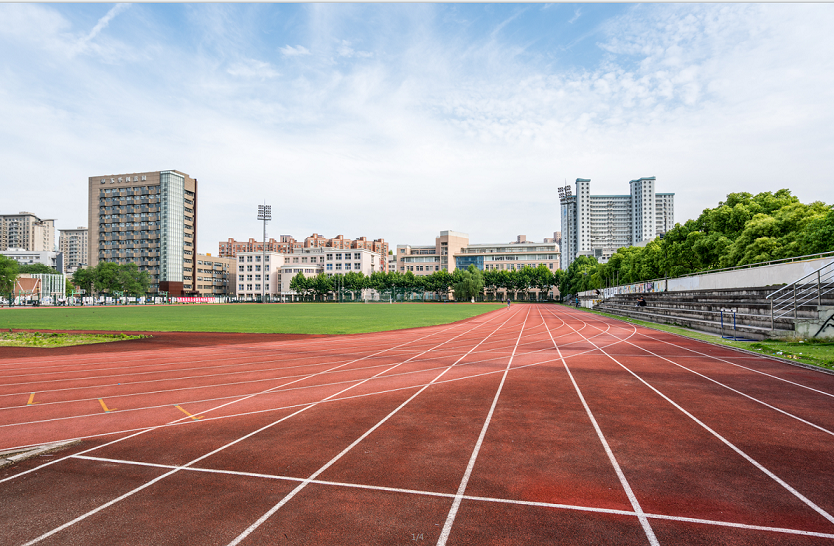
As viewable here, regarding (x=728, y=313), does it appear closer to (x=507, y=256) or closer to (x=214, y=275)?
(x=507, y=256)

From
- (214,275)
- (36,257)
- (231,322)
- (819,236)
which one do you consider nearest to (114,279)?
(214,275)

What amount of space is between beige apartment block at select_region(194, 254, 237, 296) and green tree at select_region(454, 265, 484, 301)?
79.6 meters

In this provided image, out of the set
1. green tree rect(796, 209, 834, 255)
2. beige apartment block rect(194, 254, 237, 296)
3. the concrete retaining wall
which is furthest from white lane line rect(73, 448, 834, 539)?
beige apartment block rect(194, 254, 237, 296)

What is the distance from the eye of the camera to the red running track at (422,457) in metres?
4.02

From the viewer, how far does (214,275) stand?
139 metres

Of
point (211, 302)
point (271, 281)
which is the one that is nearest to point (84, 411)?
point (211, 302)

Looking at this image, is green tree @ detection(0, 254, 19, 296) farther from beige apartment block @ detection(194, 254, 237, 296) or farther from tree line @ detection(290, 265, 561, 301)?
tree line @ detection(290, 265, 561, 301)

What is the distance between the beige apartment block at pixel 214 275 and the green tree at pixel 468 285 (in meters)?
79.6

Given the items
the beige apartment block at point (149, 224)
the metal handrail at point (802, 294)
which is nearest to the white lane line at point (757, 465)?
the metal handrail at point (802, 294)

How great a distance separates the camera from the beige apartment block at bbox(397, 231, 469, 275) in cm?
13450

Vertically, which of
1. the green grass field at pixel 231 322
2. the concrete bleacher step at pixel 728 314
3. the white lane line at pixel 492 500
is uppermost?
the concrete bleacher step at pixel 728 314

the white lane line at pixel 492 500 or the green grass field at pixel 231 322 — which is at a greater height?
the white lane line at pixel 492 500

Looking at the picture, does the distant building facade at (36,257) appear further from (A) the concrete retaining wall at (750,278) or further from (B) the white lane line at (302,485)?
(B) the white lane line at (302,485)

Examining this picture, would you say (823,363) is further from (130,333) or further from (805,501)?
(130,333)
